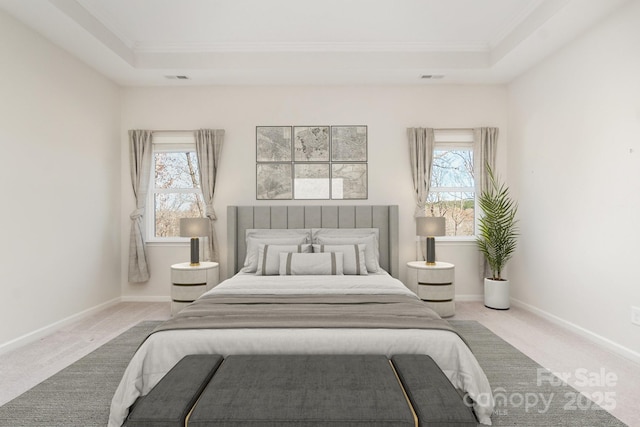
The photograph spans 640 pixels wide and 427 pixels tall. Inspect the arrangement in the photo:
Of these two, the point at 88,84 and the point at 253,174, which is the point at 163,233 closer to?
the point at 253,174

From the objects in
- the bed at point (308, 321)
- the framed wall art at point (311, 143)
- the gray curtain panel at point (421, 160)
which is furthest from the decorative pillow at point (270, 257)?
the gray curtain panel at point (421, 160)

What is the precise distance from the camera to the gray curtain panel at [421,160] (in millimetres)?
4754

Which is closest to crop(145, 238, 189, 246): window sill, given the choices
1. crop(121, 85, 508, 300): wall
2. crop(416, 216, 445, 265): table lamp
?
crop(121, 85, 508, 300): wall

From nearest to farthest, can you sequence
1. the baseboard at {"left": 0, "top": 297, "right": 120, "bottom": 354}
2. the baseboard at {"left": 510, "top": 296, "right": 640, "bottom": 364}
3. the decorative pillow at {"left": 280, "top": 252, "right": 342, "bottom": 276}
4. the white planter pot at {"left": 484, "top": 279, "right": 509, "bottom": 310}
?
the baseboard at {"left": 510, "top": 296, "right": 640, "bottom": 364}
the baseboard at {"left": 0, "top": 297, "right": 120, "bottom": 354}
the decorative pillow at {"left": 280, "top": 252, "right": 342, "bottom": 276}
the white planter pot at {"left": 484, "top": 279, "right": 509, "bottom": 310}

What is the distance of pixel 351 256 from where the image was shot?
389cm

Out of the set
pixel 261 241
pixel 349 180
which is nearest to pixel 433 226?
pixel 349 180

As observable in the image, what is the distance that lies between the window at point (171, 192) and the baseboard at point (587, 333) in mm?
4278

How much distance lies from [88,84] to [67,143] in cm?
82

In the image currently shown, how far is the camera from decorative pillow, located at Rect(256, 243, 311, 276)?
3831 millimetres

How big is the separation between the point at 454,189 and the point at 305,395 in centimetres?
399

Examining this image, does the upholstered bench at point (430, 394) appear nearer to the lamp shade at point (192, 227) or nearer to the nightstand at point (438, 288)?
the nightstand at point (438, 288)

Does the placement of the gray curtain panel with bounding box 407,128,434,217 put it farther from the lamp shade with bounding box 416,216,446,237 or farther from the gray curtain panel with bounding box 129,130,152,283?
the gray curtain panel with bounding box 129,130,152,283

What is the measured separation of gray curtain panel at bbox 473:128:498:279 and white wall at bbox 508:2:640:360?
0.28 meters

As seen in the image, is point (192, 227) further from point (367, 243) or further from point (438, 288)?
point (438, 288)
